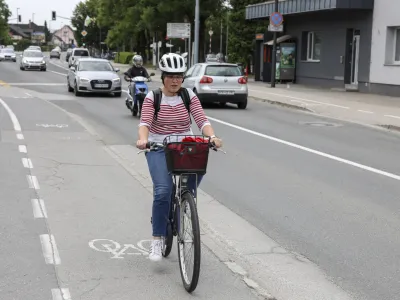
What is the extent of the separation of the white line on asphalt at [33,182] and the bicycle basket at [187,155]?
4253 millimetres

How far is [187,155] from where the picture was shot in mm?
4680

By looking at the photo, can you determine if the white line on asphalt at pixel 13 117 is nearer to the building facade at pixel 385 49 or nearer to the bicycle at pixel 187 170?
the bicycle at pixel 187 170

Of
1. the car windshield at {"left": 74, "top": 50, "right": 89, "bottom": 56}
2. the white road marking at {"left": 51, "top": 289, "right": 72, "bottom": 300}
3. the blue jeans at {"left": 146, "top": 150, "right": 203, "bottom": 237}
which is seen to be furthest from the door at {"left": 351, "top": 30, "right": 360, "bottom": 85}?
the car windshield at {"left": 74, "top": 50, "right": 89, "bottom": 56}

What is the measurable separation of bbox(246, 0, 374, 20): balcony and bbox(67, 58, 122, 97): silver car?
9884 millimetres

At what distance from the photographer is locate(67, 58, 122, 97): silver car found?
82.9ft

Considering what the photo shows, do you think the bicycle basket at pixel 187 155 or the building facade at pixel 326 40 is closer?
the bicycle basket at pixel 187 155

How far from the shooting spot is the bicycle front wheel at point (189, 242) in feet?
15.2

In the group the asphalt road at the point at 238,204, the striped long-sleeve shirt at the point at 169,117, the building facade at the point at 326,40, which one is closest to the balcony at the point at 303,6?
the building facade at the point at 326,40

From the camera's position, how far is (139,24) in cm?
5803

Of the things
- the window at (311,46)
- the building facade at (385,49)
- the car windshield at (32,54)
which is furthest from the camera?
the car windshield at (32,54)

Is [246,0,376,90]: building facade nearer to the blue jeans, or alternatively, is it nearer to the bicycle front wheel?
the blue jeans

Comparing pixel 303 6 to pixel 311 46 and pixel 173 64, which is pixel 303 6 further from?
pixel 173 64

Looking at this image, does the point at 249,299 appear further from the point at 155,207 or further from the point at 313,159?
the point at 313,159

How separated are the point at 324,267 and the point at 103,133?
991cm
